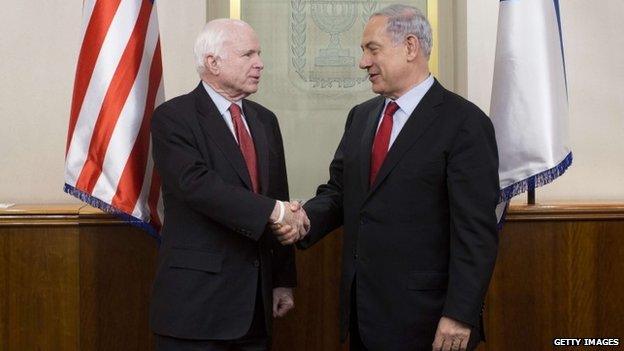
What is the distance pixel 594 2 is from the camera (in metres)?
4.02

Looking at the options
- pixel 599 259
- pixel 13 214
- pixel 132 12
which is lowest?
pixel 599 259

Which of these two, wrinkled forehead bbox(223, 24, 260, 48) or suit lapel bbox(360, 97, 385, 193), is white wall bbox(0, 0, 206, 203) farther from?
suit lapel bbox(360, 97, 385, 193)

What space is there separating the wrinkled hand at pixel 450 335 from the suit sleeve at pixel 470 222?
0.09 feet

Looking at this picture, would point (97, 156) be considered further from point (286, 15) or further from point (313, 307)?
point (286, 15)

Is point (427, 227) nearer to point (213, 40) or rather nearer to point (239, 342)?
point (239, 342)

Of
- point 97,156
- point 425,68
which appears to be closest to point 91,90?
point 97,156

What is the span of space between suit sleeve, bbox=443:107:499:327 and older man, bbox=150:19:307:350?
1.67 ft

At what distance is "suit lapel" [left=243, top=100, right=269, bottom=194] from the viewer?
2.71m

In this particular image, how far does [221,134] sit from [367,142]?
45 cm

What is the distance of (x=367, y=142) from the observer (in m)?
2.64

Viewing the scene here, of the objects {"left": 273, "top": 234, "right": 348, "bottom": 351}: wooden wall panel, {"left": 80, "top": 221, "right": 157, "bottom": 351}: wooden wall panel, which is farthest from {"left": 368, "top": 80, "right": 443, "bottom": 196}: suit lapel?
{"left": 80, "top": 221, "right": 157, "bottom": 351}: wooden wall panel

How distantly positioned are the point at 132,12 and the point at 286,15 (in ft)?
3.61

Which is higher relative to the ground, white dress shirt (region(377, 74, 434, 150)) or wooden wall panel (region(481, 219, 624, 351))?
white dress shirt (region(377, 74, 434, 150))

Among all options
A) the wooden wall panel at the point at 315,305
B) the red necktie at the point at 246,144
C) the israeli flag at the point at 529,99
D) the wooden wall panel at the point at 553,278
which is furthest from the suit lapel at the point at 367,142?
the wooden wall panel at the point at 553,278
